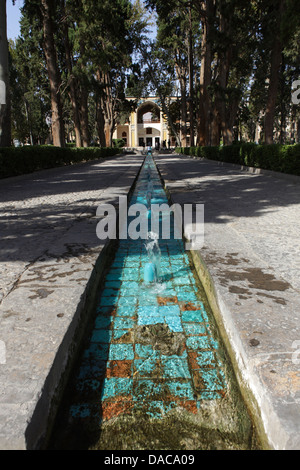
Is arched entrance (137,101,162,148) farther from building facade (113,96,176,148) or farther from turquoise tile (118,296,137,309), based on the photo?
turquoise tile (118,296,137,309)

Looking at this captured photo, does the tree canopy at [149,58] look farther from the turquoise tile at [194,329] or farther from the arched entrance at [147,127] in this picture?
the arched entrance at [147,127]

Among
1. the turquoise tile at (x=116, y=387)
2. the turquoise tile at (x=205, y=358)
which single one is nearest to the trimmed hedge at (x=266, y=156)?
the turquoise tile at (x=205, y=358)

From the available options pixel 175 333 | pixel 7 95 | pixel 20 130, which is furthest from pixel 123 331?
pixel 20 130

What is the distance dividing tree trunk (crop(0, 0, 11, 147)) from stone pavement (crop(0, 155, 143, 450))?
6.67m

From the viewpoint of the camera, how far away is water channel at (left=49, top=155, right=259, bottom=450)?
145 cm

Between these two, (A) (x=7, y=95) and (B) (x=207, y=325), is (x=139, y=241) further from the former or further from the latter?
(A) (x=7, y=95)

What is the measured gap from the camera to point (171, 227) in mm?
4855

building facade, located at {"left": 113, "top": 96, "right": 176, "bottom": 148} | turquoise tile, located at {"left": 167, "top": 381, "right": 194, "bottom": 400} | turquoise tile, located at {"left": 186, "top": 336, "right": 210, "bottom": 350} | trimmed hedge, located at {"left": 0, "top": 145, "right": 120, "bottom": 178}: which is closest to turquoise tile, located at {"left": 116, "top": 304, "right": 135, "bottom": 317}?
turquoise tile, located at {"left": 186, "top": 336, "right": 210, "bottom": 350}

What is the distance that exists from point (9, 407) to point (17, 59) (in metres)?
29.6

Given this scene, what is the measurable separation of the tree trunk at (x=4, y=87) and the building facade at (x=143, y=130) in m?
47.4

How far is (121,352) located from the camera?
2018 millimetres

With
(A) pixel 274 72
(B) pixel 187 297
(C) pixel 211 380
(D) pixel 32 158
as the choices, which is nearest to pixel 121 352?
(C) pixel 211 380

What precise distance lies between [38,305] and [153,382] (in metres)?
0.81

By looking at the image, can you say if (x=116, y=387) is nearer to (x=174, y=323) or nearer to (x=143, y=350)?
(x=143, y=350)
